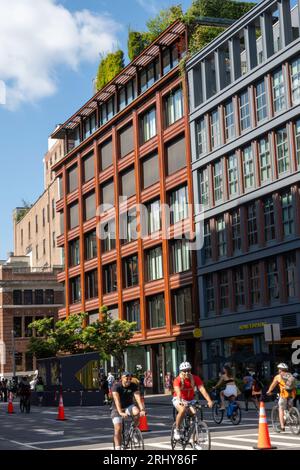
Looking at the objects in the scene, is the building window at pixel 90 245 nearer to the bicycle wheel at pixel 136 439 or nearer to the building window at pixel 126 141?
the building window at pixel 126 141

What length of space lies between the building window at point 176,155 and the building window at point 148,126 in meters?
2.85

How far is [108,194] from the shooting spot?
73.8 metres

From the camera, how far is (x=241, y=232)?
5291 centimetres

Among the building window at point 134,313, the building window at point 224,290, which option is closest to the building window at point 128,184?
the building window at point 134,313

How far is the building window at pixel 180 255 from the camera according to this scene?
5988cm

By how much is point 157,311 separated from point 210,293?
832cm

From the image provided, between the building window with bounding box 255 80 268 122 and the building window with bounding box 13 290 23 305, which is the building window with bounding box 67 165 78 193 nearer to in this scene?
the building window with bounding box 13 290 23 305

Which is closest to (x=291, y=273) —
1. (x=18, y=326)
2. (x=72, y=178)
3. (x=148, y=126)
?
(x=148, y=126)

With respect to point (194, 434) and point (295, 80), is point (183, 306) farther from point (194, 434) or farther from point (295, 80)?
point (194, 434)

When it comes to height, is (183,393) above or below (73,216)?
below

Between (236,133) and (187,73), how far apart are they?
859 centimetres
